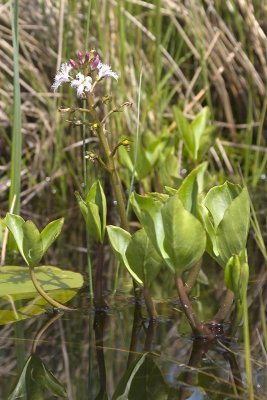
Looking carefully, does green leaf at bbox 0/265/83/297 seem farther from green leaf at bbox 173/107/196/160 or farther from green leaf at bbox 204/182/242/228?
green leaf at bbox 173/107/196/160

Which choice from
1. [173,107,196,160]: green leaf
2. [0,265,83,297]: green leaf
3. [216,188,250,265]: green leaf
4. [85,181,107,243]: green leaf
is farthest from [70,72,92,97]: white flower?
[173,107,196,160]: green leaf

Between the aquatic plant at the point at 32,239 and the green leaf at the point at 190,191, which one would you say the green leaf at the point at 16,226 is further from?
the green leaf at the point at 190,191

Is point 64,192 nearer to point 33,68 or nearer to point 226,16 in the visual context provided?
point 33,68

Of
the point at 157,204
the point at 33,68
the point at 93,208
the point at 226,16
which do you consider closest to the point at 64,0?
the point at 33,68

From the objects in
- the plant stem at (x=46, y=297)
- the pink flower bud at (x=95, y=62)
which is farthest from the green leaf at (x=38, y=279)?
the pink flower bud at (x=95, y=62)

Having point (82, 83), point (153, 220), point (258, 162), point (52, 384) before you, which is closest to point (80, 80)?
point (82, 83)
